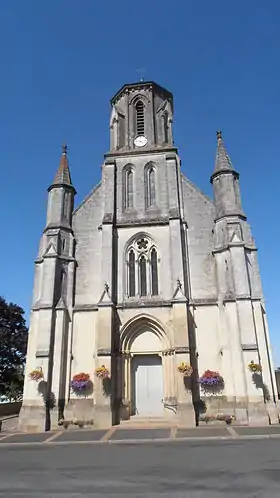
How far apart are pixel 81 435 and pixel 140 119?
21.5m

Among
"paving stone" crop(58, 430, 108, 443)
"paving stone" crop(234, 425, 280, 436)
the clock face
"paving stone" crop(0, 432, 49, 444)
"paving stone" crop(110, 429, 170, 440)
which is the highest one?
the clock face

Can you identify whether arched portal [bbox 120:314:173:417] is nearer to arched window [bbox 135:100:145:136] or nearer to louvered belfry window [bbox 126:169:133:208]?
louvered belfry window [bbox 126:169:133:208]

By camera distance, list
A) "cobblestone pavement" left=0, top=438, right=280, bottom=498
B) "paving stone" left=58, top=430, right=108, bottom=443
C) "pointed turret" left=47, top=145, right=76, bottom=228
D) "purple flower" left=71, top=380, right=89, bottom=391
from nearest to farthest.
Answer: "cobblestone pavement" left=0, top=438, right=280, bottom=498 → "paving stone" left=58, top=430, right=108, bottom=443 → "purple flower" left=71, top=380, right=89, bottom=391 → "pointed turret" left=47, top=145, right=76, bottom=228

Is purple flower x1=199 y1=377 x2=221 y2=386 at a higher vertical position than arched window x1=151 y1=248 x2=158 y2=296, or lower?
lower

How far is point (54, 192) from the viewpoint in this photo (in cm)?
2297

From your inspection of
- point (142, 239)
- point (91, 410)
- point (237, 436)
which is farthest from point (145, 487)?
point (142, 239)

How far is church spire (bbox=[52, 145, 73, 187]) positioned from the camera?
76.5 ft

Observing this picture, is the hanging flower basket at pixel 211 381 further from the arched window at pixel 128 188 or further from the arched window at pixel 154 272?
the arched window at pixel 128 188

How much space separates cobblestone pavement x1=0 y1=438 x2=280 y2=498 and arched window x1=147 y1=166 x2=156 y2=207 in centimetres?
1430

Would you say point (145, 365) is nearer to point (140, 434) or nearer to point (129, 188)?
point (140, 434)

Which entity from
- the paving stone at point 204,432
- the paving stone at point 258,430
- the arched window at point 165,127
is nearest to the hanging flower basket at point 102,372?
the paving stone at point 204,432

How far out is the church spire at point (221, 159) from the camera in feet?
73.7

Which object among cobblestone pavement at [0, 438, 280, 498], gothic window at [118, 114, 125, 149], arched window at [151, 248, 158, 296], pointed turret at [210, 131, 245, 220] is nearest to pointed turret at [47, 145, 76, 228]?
gothic window at [118, 114, 125, 149]

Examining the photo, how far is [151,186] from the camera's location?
23703 millimetres
